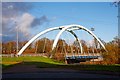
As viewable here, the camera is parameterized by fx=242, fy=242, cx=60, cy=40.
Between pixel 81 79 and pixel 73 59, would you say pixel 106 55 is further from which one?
pixel 81 79

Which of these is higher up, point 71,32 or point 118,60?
point 71,32

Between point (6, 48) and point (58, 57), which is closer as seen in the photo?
point (58, 57)

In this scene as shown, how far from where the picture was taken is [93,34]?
48.4 m

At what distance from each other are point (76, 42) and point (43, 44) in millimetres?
7162

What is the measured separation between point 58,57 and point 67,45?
52.1 feet

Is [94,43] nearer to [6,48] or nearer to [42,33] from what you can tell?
[42,33]

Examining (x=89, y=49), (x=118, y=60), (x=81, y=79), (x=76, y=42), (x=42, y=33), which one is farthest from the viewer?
(x=89, y=49)

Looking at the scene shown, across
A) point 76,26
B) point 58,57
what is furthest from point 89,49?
point 58,57

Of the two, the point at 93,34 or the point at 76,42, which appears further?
the point at 76,42

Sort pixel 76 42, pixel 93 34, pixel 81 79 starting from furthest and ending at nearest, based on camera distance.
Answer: pixel 76 42
pixel 93 34
pixel 81 79

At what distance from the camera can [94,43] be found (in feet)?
174

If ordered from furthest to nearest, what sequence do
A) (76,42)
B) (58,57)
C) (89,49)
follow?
(89,49), (76,42), (58,57)

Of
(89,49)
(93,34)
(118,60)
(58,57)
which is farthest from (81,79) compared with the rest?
(89,49)

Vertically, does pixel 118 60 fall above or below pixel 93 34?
below
